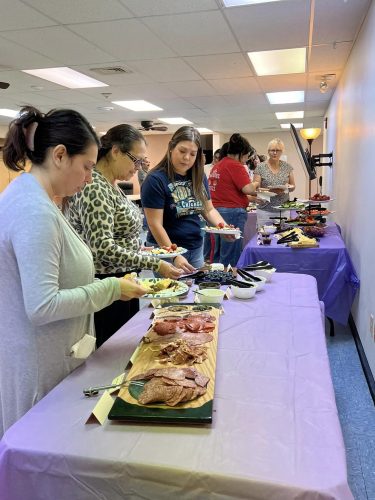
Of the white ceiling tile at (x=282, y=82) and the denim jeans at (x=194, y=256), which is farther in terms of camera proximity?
the white ceiling tile at (x=282, y=82)

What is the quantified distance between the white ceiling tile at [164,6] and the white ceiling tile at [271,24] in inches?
6.9

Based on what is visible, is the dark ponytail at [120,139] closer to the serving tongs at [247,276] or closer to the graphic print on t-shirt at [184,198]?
the graphic print on t-shirt at [184,198]

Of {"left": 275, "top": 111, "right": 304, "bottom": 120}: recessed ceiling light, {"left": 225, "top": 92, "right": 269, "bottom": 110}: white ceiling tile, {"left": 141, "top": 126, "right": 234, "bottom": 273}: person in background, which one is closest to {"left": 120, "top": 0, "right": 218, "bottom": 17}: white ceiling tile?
{"left": 141, "top": 126, "right": 234, "bottom": 273}: person in background

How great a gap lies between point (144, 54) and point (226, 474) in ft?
11.8

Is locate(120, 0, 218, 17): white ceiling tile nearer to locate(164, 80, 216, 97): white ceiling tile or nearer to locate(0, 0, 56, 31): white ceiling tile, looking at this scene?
locate(0, 0, 56, 31): white ceiling tile

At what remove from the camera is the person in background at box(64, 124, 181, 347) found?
144cm

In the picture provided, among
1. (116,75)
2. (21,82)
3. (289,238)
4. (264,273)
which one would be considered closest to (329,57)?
(289,238)

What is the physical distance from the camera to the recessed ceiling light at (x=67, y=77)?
4.22m

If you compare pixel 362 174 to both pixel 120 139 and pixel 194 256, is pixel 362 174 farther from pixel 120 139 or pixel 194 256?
pixel 120 139

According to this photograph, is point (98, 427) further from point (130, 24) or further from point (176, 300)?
point (130, 24)

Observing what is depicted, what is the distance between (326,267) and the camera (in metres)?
2.73

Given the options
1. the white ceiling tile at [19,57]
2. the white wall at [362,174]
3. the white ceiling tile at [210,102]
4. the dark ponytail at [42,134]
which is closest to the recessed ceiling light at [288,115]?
the white ceiling tile at [210,102]

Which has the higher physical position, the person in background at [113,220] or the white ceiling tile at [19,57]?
the white ceiling tile at [19,57]

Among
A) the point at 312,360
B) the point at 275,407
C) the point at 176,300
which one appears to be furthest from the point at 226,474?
the point at 176,300
